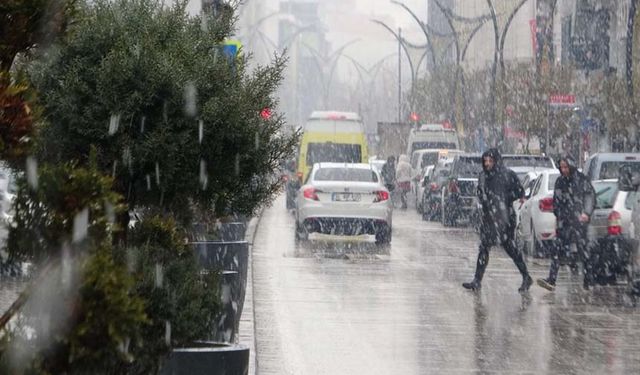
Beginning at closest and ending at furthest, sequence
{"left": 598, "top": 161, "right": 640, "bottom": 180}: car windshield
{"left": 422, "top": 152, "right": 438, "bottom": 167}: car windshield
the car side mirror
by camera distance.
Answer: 1. the car side mirror
2. {"left": 598, "top": 161, "right": 640, "bottom": 180}: car windshield
3. {"left": 422, "top": 152, "right": 438, "bottom": 167}: car windshield

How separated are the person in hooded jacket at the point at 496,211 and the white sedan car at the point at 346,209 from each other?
9.05 m

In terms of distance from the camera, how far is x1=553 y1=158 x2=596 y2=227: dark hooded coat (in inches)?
740

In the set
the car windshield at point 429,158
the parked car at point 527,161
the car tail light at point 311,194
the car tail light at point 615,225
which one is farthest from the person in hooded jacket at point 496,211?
the car windshield at point 429,158

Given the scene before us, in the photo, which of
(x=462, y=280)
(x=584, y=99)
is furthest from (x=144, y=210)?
(x=584, y=99)

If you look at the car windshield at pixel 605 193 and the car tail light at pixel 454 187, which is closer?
the car windshield at pixel 605 193

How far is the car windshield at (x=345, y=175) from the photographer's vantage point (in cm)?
2942

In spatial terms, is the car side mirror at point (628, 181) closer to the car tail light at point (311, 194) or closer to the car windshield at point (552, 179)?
the car windshield at point (552, 179)

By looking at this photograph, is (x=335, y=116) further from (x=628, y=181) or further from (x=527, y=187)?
(x=628, y=181)

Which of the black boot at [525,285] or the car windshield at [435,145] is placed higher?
the car windshield at [435,145]

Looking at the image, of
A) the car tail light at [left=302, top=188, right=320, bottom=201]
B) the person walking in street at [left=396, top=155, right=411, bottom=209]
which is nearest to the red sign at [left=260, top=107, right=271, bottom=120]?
the car tail light at [left=302, top=188, right=320, bottom=201]

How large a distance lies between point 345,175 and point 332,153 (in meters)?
15.8

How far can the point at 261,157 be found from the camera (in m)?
10.9

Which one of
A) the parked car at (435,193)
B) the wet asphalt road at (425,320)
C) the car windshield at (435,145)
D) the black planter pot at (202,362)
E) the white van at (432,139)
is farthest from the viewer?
the white van at (432,139)

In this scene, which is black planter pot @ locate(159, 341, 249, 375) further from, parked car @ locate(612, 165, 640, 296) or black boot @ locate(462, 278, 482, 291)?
black boot @ locate(462, 278, 482, 291)
